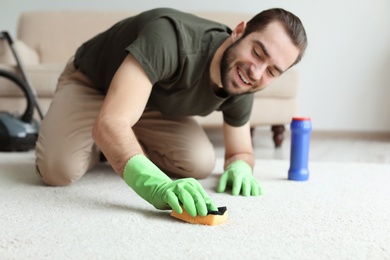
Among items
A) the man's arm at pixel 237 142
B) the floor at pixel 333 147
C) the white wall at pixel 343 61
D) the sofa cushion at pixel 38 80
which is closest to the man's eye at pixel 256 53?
the man's arm at pixel 237 142

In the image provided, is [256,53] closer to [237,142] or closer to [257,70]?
[257,70]

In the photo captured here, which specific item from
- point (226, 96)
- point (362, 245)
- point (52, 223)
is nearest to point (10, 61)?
point (226, 96)

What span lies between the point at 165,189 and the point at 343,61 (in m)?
2.85

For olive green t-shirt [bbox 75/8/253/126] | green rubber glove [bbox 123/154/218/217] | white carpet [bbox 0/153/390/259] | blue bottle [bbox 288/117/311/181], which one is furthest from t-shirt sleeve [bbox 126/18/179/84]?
blue bottle [bbox 288/117/311/181]

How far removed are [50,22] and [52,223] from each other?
246 centimetres

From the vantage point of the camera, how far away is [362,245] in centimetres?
101

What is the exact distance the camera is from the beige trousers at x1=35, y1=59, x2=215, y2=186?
1.62 meters

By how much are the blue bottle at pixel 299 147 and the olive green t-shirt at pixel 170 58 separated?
185 millimetres

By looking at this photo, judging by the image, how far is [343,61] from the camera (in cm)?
367

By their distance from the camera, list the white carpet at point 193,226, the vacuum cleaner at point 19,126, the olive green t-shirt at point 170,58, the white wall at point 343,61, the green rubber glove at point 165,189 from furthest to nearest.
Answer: the white wall at point 343,61 → the vacuum cleaner at point 19,126 → the olive green t-shirt at point 170,58 → the green rubber glove at point 165,189 → the white carpet at point 193,226

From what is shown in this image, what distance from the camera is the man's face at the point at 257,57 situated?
1392 millimetres

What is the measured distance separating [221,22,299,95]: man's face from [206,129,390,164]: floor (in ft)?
3.89

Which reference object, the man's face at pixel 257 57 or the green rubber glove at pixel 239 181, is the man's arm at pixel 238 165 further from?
the man's face at pixel 257 57

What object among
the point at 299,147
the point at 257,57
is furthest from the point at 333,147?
the point at 257,57
